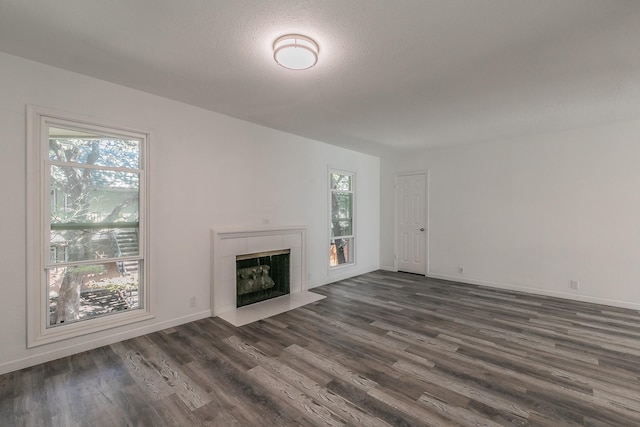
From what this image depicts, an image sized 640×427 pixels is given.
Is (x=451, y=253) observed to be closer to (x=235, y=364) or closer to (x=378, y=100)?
(x=378, y=100)

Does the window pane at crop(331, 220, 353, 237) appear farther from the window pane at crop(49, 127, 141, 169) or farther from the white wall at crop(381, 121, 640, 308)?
the window pane at crop(49, 127, 141, 169)

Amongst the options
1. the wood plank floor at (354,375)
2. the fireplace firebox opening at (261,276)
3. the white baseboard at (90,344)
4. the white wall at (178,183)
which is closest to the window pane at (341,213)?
the white wall at (178,183)

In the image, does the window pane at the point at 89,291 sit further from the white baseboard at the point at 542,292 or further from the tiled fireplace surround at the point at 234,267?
the white baseboard at the point at 542,292

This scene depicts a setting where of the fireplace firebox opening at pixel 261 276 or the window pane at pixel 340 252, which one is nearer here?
the fireplace firebox opening at pixel 261 276

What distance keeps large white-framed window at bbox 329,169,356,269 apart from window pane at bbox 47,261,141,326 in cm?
326

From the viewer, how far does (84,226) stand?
110 inches

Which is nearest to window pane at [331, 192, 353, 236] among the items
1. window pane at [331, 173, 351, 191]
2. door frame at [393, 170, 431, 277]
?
window pane at [331, 173, 351, 191]

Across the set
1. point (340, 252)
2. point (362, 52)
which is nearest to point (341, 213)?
point (340, 252)

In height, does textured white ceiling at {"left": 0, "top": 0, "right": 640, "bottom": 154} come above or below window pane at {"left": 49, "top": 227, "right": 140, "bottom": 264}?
above

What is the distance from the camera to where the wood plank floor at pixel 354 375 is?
1905 mm

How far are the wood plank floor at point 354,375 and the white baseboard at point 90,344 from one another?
0.23 feet

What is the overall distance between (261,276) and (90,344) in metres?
2.05

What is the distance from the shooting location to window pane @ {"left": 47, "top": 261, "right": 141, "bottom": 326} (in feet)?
8.80

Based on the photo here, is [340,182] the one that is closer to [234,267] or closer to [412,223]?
[412,223]
